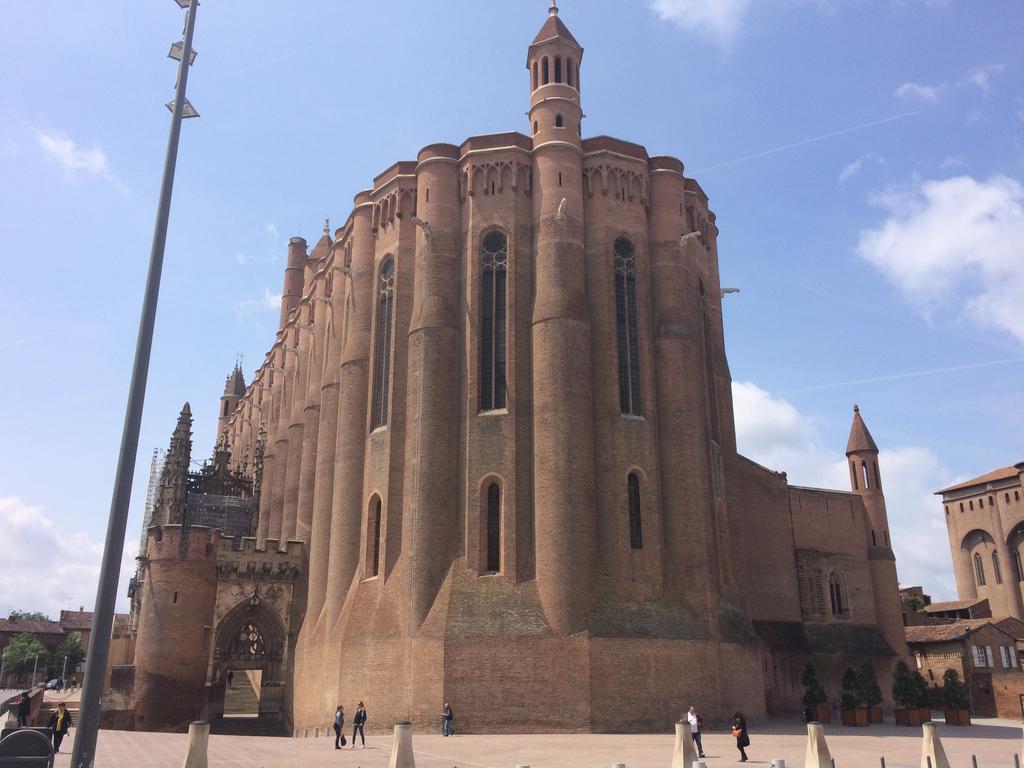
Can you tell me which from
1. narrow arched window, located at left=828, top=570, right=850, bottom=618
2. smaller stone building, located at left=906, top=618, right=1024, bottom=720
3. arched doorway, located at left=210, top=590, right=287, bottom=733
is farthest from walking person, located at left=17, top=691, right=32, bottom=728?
smaller stone building, located at left=906, top=618, right=1024, bottom=720

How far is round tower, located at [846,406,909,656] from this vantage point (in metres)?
40.2

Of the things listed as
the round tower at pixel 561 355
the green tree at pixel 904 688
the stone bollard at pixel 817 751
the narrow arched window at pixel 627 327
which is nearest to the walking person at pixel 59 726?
the round tower at pixel 561 355

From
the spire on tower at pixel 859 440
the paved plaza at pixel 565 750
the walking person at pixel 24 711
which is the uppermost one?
the spire on tower at pixel 859 440

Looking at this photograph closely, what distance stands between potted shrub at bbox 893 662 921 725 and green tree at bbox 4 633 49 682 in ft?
299

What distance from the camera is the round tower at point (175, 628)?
3353cm

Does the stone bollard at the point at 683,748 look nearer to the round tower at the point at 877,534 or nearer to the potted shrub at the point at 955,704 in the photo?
the potted shrub at the point at 955,704

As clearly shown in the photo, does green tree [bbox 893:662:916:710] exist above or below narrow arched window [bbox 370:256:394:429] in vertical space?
below

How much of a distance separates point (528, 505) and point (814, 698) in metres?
14.0

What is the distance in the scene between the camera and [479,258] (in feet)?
105

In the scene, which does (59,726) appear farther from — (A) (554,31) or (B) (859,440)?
(B) (859,440)

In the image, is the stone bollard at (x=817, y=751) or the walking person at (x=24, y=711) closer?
the stone bollard at (x=817, y=751)

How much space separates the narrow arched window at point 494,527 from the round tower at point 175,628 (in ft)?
45.1

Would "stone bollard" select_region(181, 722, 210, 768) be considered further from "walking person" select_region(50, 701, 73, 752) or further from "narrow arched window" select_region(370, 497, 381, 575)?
"narrow arched window" select_region(370, 497, 381, 575)

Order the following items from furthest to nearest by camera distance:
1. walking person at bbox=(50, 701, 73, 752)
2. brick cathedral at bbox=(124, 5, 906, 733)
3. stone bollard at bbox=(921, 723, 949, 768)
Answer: brick cathedral at bbox=(124, 5, 906, 733), walking person at bbox=(50, 701, 73, 752), stone bollard at bbox=(921, 723, 949, 768)
